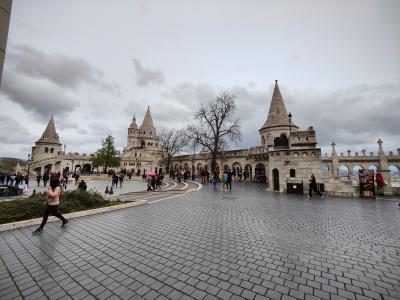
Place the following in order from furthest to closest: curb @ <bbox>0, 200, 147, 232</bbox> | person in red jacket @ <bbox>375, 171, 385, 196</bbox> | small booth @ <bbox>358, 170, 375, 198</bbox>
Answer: person in red jacket @ <bbox>375, 171, 385, 196</bbox>, small booth @ <bbox>358, 170, 375, 198</bbox>, curb @ <bbox>0, 200, 147, 232</bbox>

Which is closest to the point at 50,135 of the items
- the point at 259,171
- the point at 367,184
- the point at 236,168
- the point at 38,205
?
the point at 236,168

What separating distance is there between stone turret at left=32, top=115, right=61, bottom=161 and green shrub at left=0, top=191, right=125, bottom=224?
70.7m

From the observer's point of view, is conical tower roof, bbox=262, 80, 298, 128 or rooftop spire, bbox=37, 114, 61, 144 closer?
conical tower roof, bbox=262, 80, 298, 128

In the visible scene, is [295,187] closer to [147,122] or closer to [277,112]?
[277,112]

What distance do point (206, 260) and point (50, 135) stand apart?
277 ft

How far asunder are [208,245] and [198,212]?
3664 millimetres

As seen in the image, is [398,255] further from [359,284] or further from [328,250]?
[359,284]

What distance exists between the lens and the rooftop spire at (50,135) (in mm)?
67500

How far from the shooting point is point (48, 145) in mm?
67312

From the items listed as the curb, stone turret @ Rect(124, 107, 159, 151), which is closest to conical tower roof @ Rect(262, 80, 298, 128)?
the curb

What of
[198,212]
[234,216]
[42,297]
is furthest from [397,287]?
[198,212]

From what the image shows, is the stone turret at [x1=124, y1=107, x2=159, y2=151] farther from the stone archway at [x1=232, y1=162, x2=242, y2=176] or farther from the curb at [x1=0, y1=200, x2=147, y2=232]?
the curb at [x1=0, y1=200, x2=147, y2=232]

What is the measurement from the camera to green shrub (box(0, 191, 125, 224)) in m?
7.07

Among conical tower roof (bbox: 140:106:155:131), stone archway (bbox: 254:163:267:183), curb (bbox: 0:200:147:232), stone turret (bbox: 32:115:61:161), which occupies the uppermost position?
conical tower roof (bbox: 140:106:155:131)
